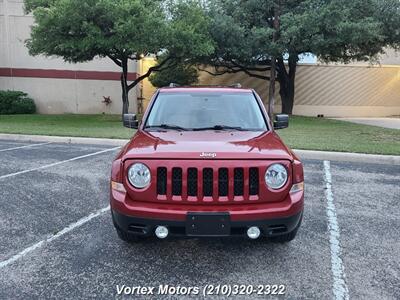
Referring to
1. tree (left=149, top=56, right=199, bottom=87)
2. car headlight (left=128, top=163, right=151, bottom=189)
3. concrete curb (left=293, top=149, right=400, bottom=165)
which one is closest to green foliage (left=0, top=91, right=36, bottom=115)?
tree (left=149, top=56, right=199, bottom=87)

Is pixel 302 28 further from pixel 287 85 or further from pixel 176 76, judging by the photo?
pixel 176 76

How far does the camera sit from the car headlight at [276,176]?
3.74 m

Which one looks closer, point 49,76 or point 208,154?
point 208,154

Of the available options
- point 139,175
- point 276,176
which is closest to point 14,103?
point 139,175

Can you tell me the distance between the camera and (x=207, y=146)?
12.8 feet

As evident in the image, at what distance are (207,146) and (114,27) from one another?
12.8m

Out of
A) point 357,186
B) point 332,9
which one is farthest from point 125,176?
point 332,9

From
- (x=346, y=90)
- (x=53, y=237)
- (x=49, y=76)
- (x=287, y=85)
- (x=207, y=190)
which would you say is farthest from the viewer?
(x=346, y=90)

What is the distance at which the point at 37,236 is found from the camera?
4.71 m

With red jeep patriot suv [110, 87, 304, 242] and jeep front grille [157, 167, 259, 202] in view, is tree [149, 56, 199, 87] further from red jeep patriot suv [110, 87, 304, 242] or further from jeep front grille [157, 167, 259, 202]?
jeep front grille [157, 167, 259, 202]

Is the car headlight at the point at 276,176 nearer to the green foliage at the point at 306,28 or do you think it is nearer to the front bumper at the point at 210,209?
the front bumper at the point at 210,209

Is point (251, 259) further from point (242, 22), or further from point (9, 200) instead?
point (242, 22)

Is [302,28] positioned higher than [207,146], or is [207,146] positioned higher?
[302,28]

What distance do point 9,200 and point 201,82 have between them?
76.1ft
